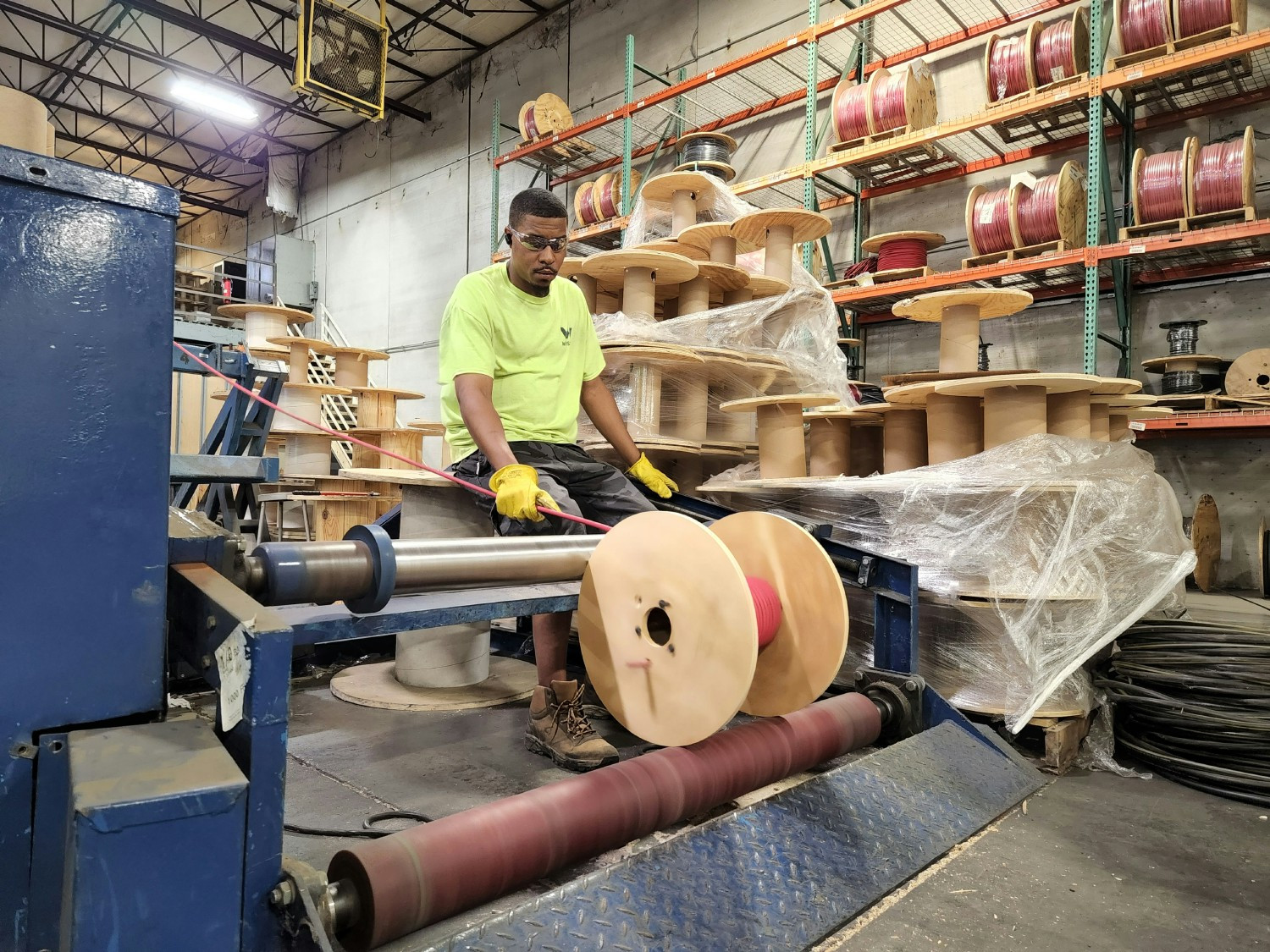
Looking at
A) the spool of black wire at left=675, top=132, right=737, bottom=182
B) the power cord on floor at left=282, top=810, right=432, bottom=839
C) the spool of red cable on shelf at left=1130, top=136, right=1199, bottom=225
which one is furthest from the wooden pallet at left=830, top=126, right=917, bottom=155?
the power cord on floor at left=282, top=810, right=432, bottom=839

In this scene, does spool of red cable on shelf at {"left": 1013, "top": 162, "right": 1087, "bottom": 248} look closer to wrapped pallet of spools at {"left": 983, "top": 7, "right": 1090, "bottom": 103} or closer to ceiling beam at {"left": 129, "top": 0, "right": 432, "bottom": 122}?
wrapped pallet of spools at {"left": 983, "top": 7, "right": 1090, "bottom": 103}

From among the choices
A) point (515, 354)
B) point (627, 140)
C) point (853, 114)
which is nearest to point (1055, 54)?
point (853, 114)

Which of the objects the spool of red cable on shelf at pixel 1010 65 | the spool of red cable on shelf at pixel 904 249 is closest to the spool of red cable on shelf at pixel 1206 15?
the spool of red cable on shelf at pixel 1010 65

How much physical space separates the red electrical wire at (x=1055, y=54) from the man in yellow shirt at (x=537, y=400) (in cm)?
426

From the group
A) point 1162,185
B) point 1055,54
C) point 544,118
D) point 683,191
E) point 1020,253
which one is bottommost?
point 1020,253

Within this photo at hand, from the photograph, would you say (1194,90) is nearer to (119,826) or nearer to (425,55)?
(119,826)

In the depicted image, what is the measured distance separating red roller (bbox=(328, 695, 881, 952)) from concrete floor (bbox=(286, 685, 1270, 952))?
0.10 metres

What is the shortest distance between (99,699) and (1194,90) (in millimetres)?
7190

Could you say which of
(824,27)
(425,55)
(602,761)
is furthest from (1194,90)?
Result: (425,55)

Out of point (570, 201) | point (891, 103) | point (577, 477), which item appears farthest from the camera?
point (570, 201)

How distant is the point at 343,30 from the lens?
28.9 ft

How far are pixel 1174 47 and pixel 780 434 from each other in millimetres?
3835

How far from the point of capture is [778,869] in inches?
64.6

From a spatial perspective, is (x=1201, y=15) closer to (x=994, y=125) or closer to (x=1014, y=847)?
(x=994, y=125)
